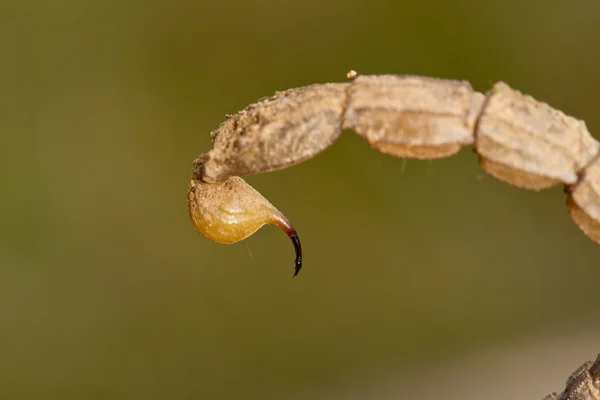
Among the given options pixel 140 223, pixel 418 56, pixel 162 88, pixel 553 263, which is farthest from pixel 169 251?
pixel 553 263

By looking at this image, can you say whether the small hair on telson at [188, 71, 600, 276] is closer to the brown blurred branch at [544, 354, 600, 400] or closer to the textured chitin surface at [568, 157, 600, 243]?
the textured chitin surface at [568, 157, 600, 243]

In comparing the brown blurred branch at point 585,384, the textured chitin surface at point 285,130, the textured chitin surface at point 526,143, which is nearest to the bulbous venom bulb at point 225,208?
the textured chitin surface at point 285,130

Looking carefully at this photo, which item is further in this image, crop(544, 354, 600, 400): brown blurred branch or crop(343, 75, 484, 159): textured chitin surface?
crop(544, 354, 600, 400): brown blurred branch

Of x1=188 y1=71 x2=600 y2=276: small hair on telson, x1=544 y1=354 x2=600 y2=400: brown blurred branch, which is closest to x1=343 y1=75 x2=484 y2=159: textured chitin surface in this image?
x1=188 y1=71 x2=600 y2=276: small hair on telson

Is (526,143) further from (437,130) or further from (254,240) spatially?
(254,240)

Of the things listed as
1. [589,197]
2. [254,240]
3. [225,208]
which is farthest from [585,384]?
[254,240]

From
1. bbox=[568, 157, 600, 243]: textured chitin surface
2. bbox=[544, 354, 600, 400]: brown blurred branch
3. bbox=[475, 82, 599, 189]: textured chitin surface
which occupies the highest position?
bbox=[475, 82, 599, 189]: textured chitin surface

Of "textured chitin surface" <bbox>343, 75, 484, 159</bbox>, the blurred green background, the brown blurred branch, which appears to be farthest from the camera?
the blurred green background
